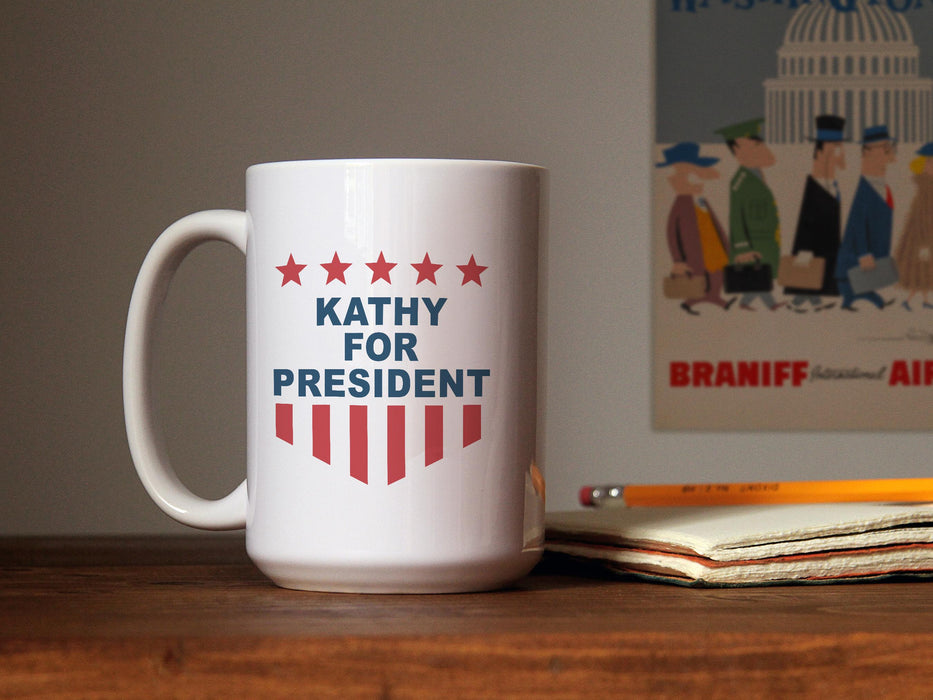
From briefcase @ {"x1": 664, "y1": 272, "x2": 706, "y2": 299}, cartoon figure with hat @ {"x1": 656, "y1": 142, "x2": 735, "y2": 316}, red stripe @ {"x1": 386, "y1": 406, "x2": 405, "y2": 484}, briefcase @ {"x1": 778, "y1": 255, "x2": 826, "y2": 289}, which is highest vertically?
cartoon figure with hat @ {"x1": 656, "y1": 142, "x2": 735, "y2": 316}

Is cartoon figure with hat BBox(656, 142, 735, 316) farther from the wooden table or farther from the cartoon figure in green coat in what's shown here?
the wooden table

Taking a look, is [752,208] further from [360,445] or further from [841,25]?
[360,445]

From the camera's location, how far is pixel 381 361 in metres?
0.36

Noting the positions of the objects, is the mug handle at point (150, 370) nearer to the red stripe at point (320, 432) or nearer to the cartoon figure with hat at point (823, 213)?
the red stripe at point (320, 432)

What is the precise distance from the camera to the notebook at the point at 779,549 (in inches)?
15.5

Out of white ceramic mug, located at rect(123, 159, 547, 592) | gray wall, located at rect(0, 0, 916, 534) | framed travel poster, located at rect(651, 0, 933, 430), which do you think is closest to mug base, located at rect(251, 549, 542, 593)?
white ceramic mug, located at rect(123, 159, 547, 592)

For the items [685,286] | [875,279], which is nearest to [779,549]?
[685,286]

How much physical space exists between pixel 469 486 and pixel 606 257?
140 centimetres

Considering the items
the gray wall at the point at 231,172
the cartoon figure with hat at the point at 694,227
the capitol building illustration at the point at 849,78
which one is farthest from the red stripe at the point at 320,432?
the capitol building illustration at the point at 849,78

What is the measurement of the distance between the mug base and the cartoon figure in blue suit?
1.53 m

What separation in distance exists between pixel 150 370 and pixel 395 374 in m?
0.11

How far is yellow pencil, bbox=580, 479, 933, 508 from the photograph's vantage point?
50 centimetres

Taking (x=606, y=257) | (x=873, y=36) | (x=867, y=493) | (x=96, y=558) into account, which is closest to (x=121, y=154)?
(x=606, y=257)

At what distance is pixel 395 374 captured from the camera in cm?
36
